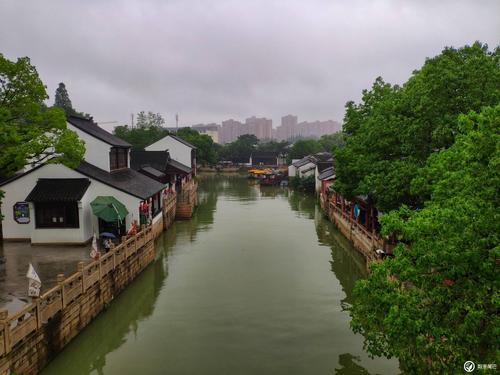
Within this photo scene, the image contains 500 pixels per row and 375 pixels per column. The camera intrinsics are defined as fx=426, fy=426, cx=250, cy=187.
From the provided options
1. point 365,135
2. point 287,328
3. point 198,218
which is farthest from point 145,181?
point 287,328

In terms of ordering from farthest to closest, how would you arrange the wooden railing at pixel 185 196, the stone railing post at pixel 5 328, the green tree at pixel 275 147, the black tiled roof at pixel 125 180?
the green tree at pixel 275 147, the wooden railing at pixel 185 196, the black tiled roof at pixel 125 180, the stone railing post at pixel 5 328

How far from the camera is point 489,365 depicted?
7422 mm

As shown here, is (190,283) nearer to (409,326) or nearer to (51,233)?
(51,233)

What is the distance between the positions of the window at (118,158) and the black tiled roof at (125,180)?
1.46ft

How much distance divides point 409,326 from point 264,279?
15.2m

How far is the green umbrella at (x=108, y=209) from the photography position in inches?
912

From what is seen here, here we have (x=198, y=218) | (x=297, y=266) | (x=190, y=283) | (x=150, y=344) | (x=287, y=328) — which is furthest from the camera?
(x=198, y=218)

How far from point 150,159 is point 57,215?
26077 mm

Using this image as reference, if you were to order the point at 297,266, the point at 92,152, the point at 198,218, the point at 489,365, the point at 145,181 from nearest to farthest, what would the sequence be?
the point at 489,365
the point at 297,266
the point at 92,152
the point at 145,181
the point at 198,218

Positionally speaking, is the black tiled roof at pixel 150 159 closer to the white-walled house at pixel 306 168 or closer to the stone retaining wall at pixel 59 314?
the stone retaining wall at pixel 59 314

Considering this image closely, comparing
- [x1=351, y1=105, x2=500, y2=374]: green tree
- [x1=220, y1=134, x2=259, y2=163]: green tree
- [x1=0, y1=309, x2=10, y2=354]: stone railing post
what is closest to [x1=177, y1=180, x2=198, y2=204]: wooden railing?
[x1=0, y1=309, x2=10, y2=354]: stone railing post

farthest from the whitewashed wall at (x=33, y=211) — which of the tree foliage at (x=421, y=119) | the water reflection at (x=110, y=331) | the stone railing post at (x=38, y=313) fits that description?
the tree foliage at (x=421, y=119)

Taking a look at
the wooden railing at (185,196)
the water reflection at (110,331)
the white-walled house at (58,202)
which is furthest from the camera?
the wooden railing at (185,196)

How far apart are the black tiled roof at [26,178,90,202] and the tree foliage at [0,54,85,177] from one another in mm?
4242
